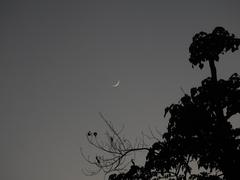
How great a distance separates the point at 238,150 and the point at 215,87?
91.8 inches

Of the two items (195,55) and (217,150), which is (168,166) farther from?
(195,55)

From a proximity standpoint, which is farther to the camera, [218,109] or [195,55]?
[195,55]

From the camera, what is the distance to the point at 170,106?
1195 centimetres

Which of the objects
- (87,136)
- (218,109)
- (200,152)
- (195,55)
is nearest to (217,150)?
(200,152)

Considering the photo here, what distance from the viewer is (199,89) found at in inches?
468

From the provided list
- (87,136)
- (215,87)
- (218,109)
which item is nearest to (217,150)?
(218,109)

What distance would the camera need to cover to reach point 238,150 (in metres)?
11.4

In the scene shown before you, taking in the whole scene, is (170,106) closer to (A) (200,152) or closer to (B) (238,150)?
(A) (200,152)

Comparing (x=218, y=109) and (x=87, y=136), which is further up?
(x=87, y=136)

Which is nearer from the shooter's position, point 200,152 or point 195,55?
point 200,152

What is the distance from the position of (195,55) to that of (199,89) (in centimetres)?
155

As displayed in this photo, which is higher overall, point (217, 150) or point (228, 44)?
point (228, 44)

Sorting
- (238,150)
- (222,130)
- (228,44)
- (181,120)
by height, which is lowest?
(238,150)

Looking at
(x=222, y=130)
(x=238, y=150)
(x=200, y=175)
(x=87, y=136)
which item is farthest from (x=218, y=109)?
(x=87, y=136)
